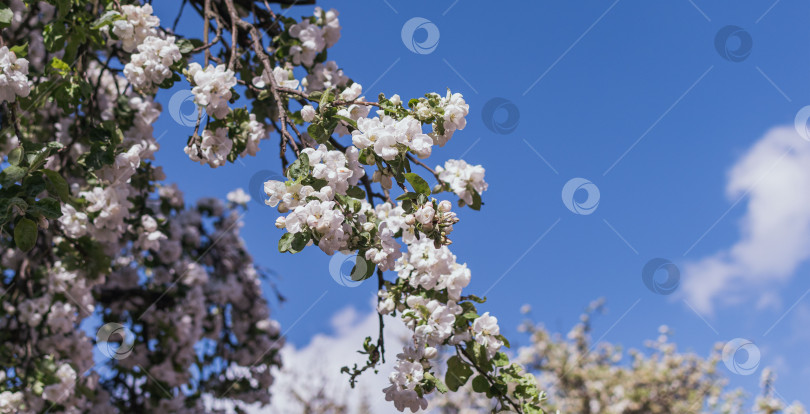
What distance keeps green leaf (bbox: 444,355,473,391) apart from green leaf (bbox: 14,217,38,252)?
121 cm

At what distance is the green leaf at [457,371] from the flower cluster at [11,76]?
1.51 m

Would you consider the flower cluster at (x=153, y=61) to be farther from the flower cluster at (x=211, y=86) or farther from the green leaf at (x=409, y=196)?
the green leaf at (x=409, y=196)

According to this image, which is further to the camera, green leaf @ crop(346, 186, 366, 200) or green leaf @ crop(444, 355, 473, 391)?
green leaf @ crop(444, 355, 473, 391)

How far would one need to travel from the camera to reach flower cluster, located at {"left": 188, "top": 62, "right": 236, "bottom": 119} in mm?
1859

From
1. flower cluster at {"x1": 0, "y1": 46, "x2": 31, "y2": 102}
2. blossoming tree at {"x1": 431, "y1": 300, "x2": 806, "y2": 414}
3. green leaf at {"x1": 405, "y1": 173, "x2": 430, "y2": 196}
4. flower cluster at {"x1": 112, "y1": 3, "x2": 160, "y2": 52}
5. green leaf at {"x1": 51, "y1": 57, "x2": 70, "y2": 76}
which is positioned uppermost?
blossoming tree at {"x1": 431, "y1": 300, "x2": 806, "y2": 414}

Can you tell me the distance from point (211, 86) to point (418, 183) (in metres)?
0.77

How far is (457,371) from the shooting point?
1.89 metres

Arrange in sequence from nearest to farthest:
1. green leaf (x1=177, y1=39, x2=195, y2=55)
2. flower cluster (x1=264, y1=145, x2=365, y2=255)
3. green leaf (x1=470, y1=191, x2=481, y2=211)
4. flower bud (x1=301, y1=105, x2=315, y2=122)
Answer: flower cluster (x1=264, y1=145, x2=365, y2=255)
green leaf (x1=470, y1=191, x2=481, y2=211)
flower bud (x1=301, y1=105, x2=315, y2=122)
green leaf (x1=177, y1=39, x2=195, y2=55)

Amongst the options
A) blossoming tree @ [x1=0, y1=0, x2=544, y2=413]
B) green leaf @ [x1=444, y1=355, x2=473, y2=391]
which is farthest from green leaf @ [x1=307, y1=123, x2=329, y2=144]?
green leaf @ [x1=444, y1=355, x2=473, y2=391]

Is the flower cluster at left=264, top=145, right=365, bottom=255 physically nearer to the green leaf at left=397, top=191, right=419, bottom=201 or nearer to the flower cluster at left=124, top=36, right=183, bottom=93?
the green leaf at left=397, top=191, right=419, bottom=201

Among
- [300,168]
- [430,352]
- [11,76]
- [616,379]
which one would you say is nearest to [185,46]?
[11,76]

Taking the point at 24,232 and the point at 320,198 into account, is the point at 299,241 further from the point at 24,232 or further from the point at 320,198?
the point at 24,232

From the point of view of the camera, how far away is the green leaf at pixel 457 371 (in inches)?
74.1

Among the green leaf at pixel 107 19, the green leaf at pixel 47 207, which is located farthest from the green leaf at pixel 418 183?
the green leaf at pixel 107 19
